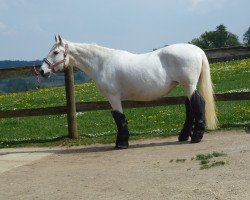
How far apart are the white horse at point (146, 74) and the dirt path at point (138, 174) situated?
1.67 ft

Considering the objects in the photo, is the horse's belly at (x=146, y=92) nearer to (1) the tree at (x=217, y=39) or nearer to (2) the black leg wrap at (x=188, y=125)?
(2) the black leg wrap at (x=188, y=125)

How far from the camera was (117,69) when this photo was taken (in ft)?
30.1

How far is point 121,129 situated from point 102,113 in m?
5.68

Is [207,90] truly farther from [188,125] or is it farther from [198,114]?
[188,125]

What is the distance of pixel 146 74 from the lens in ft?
29.6


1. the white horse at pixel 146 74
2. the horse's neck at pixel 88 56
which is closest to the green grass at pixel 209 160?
the white horse at pixel 146 74

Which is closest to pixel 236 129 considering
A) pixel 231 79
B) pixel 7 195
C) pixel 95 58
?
pixel 95 58

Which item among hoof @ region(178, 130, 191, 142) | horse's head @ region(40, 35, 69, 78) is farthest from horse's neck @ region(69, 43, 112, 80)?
hoof @ region(178, 130, 191, 142)

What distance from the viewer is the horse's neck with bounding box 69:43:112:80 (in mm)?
9461

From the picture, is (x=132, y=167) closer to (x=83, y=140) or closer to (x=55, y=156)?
(x=55, y=156)

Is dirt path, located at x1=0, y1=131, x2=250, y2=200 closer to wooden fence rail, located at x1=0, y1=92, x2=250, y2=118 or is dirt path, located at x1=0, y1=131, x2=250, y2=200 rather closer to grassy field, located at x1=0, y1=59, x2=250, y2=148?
wooden fence rail, located at x1=0, y1=92, x2=250, y2=118

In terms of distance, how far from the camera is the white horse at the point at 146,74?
29.3 ft

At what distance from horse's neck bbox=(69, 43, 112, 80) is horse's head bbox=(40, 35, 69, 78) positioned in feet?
0.54

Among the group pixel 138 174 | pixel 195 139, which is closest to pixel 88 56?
pixel 195 139
